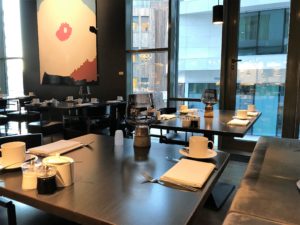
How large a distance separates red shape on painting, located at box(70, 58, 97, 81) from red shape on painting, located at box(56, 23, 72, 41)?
31.4 inches

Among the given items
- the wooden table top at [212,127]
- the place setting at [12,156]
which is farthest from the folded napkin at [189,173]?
the wooden table top at [212,127]

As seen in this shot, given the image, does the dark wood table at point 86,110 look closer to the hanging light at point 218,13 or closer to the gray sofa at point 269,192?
the hanging light at point 218,13

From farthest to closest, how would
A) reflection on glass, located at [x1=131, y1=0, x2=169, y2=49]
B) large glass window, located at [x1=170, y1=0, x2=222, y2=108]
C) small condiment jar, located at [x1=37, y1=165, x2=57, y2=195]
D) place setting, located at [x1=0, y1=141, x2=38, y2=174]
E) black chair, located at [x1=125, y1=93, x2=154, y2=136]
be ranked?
1. reflection on glass, located at [x1=131, y1=0, x2=169, y2=49]
2. large glass window, located at [x1=170, y1=0, x2=222, y2=108]
3. black chair, located at [x1=125, y1=93, x2=154, y2=136]
4. place setting, located at [x1=0, y1=141, x2=38, y2=174]
5. small condiment jar, located at [x1=37, y1=165, x2=57, y2=195]

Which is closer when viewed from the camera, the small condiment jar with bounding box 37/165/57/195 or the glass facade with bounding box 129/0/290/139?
the small condiment jar with bounding box 37/165/57/195

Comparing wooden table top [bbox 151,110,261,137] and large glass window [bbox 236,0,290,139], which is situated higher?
large glass window [bbox 236,0,290,139]

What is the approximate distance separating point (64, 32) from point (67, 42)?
0.25 meters

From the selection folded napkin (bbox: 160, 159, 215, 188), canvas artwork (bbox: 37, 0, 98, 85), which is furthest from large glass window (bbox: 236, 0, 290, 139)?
folded napkin (bbox: 160, 159, 215, 188)

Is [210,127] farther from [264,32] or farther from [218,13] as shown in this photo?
[264,32]

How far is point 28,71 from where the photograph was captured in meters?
6.70

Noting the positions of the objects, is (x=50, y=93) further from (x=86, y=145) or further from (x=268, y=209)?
(x=268, y=209)

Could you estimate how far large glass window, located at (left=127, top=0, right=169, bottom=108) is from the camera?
16.5 feet

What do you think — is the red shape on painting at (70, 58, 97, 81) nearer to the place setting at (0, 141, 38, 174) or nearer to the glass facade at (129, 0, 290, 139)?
the glass facade at (129, 0, 290, 139)

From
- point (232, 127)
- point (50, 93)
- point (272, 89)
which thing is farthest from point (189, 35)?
point (50, 93)

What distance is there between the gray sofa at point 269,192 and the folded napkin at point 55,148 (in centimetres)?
94
